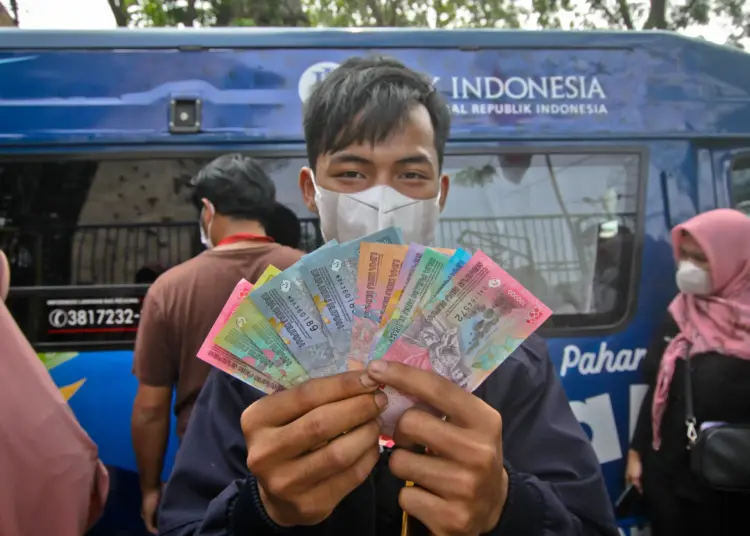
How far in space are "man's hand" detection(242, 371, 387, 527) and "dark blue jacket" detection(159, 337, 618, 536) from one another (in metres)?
0.11

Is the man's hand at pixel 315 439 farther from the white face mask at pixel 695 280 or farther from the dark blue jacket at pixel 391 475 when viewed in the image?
the white face mask at pixel 695 280

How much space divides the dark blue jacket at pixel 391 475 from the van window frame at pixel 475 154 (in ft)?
6.00

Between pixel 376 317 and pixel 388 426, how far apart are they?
0.18 metres

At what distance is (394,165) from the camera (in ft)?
4.00

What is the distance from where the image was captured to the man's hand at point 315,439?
2.78ft

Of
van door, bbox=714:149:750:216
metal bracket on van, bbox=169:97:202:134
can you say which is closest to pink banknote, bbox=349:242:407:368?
metal bracket on van, bbox=169:97:202:134

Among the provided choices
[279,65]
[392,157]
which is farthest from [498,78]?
[392,157]

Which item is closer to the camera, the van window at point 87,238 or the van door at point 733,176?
the van window at point 87,238

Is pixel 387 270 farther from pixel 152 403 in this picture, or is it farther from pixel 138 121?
pixel 138 121

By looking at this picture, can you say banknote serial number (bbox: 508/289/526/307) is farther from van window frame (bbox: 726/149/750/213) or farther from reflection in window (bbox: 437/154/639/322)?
van window frame (bbox: 726/149/750/213)

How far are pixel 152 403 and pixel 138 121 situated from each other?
133cm

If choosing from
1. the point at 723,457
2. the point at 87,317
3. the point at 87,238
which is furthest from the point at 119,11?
the point at 723,457

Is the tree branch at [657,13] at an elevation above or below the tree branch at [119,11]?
above

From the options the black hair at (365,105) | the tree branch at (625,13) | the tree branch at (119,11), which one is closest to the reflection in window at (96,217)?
the black hair at (365,105)
